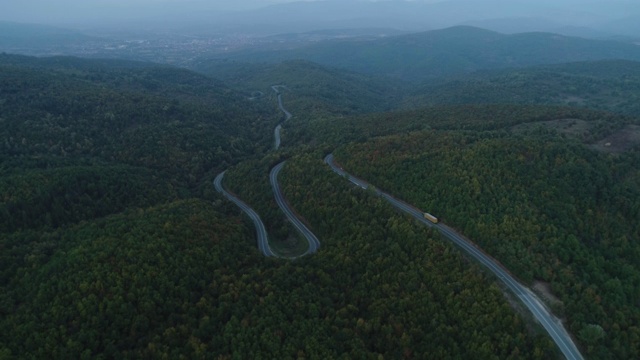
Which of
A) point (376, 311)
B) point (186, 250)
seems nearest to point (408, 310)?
point (376, 311)

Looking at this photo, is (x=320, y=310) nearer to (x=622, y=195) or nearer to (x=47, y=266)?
(x=47, y=266)

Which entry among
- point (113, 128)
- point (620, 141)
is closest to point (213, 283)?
point (113, 128)

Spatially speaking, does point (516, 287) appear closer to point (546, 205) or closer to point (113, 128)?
point (546, 205)

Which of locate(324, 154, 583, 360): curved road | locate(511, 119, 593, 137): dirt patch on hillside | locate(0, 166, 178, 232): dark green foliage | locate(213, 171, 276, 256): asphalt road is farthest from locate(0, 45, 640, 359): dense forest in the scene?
locate(213, 171, 276, 256): asphalt road

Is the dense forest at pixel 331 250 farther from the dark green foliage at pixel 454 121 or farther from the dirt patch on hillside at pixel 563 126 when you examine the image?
the dark green foliage at pixel 454 121

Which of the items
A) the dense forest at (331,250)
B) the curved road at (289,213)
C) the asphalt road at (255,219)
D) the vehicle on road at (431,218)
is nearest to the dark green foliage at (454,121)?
the dense forest at (331,250)
